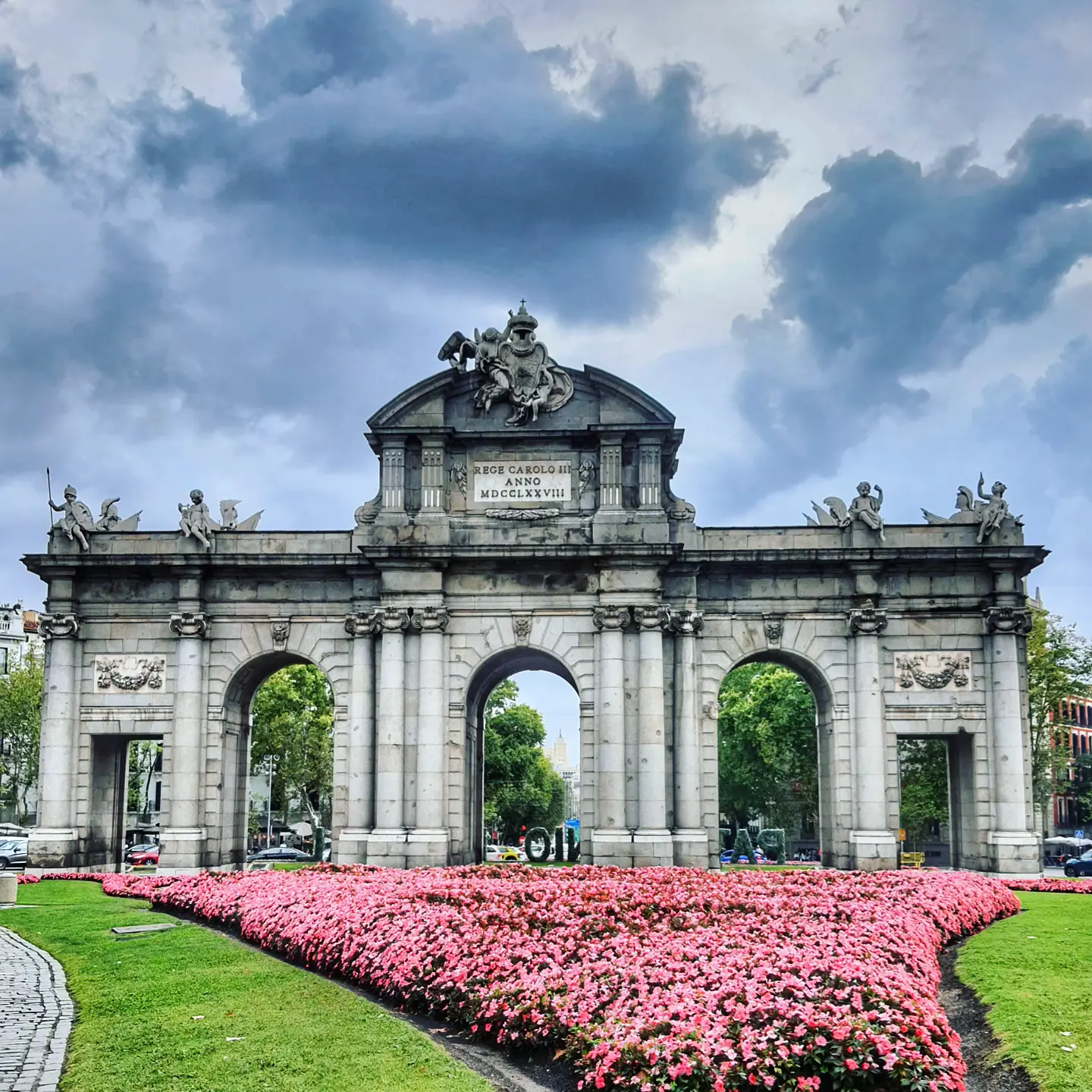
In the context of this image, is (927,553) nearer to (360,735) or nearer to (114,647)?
(360,735)

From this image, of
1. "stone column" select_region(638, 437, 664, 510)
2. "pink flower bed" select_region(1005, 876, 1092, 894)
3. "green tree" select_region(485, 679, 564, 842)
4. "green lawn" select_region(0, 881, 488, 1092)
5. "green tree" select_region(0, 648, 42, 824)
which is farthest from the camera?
"green tree" select_region(485, 679, 564, 842)

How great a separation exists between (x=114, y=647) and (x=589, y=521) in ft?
49.6

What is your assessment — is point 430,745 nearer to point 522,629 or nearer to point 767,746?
point 522,629

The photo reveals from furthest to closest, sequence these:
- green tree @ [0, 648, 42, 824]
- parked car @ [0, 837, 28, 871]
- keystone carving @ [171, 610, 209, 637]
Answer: green tree @ [0, 648, 42, 824], parked car @ [0, 837, 28, 871], keystone carving @ [171, 610, 209, 637]

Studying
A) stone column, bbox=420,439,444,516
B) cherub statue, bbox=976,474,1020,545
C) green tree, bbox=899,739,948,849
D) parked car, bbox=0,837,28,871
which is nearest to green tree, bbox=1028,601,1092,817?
green tree, bbox=899,739,948,849

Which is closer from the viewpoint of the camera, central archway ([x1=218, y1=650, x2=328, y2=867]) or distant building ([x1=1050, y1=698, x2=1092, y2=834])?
central archway ([x1=218, y1=650, x2=328, y2=867])

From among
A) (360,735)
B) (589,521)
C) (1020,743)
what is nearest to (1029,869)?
(1020,743)

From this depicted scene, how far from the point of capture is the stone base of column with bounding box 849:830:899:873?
34812 millimetres

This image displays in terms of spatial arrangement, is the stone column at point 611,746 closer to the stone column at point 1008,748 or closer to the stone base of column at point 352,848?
the stone base of column at point 352,848

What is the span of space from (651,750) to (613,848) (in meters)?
2.92

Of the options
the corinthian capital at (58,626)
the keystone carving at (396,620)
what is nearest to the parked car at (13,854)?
the corinthian capital at (58,626)

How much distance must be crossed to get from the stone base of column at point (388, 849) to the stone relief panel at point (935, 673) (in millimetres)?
15289

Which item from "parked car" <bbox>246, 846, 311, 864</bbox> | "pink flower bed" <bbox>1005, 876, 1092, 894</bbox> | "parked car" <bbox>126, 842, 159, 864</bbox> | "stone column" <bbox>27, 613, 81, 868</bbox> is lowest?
"parked car" <bbox>246, 846, 311, 864</bbox>

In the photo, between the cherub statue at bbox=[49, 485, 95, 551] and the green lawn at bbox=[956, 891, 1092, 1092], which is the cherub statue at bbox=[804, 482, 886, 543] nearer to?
the green lawn at bbox=[956, 891, 1092, 1092]
